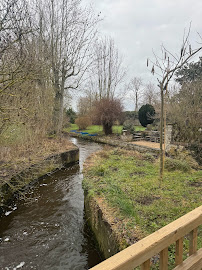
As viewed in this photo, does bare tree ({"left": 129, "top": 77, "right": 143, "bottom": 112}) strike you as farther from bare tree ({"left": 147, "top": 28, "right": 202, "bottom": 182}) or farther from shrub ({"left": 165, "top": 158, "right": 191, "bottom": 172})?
bare tree ({"left": 147, "top": 28, "right": 202, "bottom": 182})

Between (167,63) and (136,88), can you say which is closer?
(167,63)

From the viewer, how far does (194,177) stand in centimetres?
537

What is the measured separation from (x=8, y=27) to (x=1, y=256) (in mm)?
4896

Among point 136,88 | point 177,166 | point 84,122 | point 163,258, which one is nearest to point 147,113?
point 84,122

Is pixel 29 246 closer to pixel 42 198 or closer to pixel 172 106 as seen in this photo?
pixel 42 198

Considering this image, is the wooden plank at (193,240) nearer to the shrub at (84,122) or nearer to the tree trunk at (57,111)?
the tree trunk at (57,111)

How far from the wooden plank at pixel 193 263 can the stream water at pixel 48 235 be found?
231 cm

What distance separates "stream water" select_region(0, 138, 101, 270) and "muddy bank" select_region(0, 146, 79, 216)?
0.40 meters

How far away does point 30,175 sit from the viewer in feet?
21.0

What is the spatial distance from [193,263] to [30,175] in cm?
587

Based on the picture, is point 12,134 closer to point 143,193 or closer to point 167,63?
point 143,193

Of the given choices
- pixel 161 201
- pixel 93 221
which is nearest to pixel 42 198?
pixel 93 221

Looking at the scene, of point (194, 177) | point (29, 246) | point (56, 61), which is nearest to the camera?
point (29, 246)

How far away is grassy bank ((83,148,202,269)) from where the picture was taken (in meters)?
3.17
